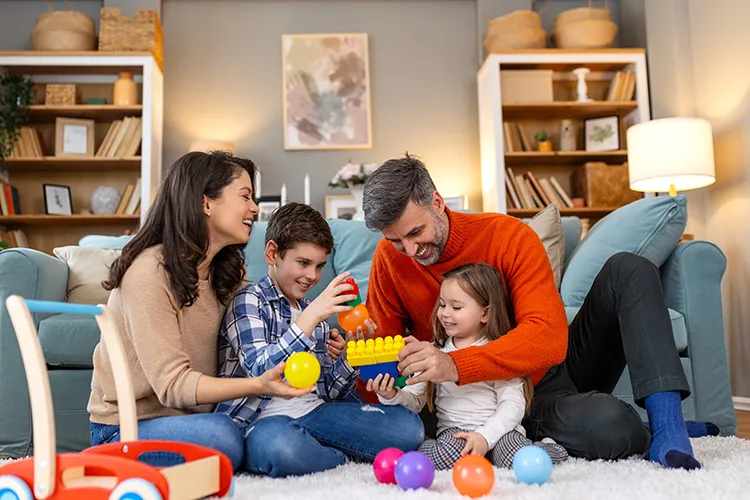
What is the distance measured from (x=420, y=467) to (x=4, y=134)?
3.85 metres

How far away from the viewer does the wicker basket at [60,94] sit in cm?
438

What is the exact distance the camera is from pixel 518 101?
452 centimetres

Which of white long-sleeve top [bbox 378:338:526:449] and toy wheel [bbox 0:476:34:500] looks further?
white long-sleeve top [bbox 378:338:526:449]

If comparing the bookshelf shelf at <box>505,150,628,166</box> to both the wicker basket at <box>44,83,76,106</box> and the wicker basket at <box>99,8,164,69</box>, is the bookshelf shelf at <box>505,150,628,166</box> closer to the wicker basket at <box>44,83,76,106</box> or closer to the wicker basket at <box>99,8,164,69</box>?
the wicker basket at <box>99,8,164,69</box>

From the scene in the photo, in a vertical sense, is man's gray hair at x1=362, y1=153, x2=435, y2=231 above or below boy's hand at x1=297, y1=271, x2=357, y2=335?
above

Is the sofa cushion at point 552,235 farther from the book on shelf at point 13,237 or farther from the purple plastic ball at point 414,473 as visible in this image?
the book on shelf at point 13,237

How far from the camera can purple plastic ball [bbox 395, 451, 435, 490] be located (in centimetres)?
135

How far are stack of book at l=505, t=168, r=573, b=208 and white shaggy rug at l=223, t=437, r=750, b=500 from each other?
2919mm

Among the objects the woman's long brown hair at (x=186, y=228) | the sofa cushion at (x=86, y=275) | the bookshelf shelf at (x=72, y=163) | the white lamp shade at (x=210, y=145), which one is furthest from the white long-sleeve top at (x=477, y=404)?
the bookshelf shelf at (x=72, y=163)

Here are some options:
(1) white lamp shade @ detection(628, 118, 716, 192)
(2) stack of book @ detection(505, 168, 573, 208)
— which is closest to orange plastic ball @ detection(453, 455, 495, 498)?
(1) white lamp shade @ detection(628, 118, 716, 192)

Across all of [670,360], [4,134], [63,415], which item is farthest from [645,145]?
[4,134]

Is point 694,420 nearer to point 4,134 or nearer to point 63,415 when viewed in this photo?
point 63,415

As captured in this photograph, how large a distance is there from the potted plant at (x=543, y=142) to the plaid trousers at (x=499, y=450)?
319 cm

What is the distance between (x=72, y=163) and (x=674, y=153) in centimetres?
353
